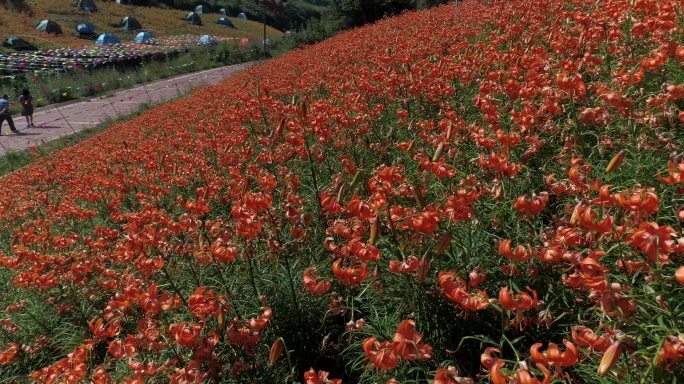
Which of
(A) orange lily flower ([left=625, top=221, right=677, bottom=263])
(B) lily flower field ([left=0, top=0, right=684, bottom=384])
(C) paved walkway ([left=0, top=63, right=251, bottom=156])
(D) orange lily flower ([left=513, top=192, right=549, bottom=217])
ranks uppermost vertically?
(A) orange lily flower ([left=625, top=221, right=677, bottom=263])

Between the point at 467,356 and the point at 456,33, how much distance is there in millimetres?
6415

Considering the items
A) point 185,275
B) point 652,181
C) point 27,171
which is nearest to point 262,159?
point 185,275

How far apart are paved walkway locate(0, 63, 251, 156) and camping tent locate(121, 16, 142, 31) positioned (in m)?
22.0

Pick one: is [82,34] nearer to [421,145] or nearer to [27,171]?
[27,171]

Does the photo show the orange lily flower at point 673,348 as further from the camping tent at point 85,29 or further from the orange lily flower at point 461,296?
the camping tent at point 85,29

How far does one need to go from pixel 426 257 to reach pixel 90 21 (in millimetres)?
47059

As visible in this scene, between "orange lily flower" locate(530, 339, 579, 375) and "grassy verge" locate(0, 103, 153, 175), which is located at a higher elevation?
"orange lily flower" locate(530, 339, 579, 375)

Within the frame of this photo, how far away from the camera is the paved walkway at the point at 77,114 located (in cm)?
1313

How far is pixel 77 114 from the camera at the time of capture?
642 inches

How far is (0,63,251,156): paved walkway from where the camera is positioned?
13.1 m

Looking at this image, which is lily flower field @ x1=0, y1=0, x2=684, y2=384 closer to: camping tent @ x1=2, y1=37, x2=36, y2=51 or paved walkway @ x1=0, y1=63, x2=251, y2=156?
paved walkway @ x1=0, y1=63, x2=251, y2=156

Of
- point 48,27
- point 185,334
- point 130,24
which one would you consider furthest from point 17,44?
point 185,334

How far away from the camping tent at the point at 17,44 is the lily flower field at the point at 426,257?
28017 millimetres

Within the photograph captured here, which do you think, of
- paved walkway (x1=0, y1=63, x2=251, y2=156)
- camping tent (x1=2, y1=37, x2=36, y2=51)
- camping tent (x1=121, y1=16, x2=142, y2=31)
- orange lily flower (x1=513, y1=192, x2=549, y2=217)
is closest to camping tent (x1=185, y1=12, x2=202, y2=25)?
camping tent (x1=121, y1=16, x2=142, y2=31)
